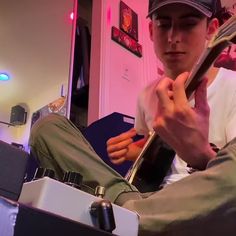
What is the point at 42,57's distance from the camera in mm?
1971

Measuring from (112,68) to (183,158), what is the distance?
121 cm

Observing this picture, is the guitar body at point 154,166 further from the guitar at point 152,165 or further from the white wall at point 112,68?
the white wall at point 112,68

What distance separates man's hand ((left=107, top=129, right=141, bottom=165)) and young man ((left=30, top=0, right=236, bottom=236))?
188 mm

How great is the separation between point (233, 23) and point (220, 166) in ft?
0.92

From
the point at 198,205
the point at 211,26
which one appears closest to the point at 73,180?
the point at 198,205

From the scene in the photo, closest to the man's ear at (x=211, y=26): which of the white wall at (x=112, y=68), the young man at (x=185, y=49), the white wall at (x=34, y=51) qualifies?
Result: the young man at (x=185, y=49)

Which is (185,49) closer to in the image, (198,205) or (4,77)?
(198,205)

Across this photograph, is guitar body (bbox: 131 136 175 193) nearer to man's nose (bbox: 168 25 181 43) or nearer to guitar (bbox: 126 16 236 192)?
guitar (bbox: 126 16 236 192)

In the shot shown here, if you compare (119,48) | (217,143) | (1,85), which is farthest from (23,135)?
(217,143)

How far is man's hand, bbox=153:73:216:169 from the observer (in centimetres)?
67

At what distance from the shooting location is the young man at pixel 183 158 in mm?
453

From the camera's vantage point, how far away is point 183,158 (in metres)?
0.72

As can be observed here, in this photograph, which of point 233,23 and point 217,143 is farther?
point 217,143

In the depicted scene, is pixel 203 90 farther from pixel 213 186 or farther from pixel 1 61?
pixel 1 61
